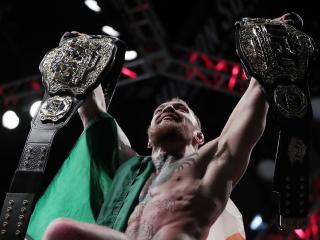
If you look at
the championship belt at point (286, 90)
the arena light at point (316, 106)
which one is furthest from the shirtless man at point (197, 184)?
the arena light at point (316, 106)

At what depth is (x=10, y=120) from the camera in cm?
470

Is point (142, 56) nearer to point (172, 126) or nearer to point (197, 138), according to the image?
point (197, 138)

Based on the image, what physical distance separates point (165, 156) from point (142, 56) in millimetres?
2415

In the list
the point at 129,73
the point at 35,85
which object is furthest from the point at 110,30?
the point at 35,85

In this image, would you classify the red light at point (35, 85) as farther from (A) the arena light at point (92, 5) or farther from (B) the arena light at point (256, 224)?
(B) the arena light at point (256, 224)

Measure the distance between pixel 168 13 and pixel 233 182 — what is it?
308 cm

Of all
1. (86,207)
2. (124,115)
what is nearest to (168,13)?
(124,115)

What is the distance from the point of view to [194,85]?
4.72 m

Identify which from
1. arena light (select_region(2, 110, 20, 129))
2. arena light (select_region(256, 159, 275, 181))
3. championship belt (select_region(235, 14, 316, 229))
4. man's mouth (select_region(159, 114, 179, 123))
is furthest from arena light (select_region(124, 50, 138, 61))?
championship belt (select_region(235, 14, 316, 229))

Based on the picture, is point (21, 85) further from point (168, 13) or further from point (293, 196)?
point (293, 196)

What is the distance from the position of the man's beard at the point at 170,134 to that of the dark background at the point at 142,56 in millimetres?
2220

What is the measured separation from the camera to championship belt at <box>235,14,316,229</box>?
1692 mm

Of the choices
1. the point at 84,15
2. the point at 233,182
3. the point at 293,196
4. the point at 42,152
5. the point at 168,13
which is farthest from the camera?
the point at 168,13

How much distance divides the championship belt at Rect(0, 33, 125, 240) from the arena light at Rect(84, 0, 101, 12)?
2.03 m
